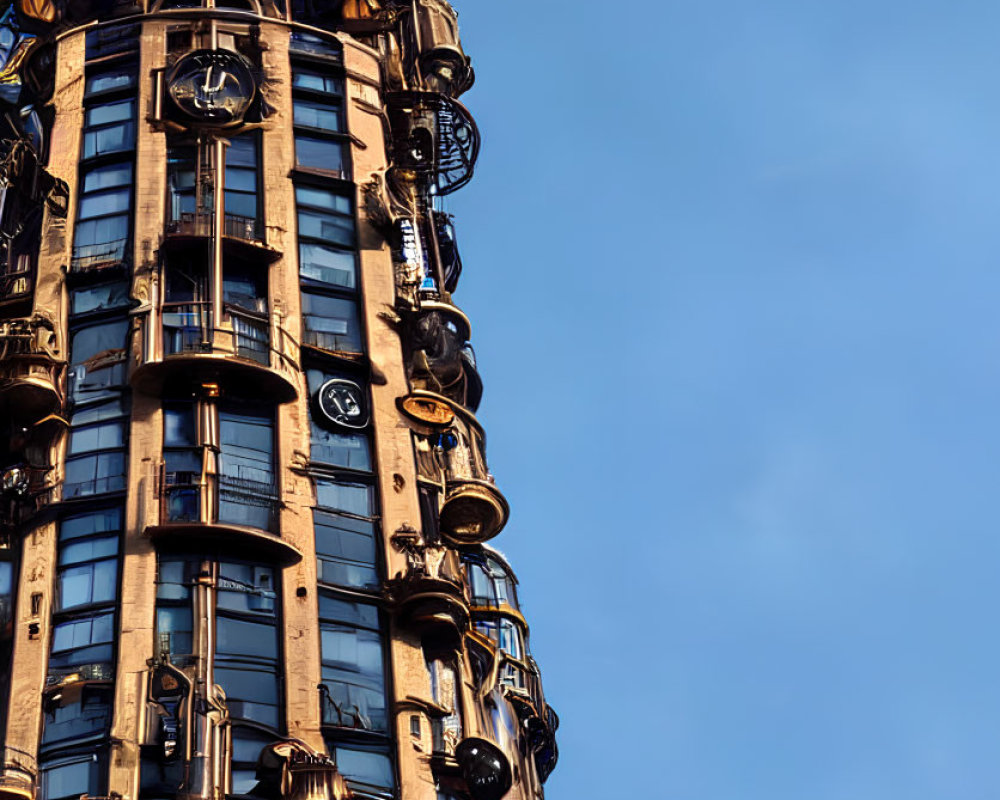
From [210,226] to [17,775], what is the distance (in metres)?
19.9

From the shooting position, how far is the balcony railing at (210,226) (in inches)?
2749

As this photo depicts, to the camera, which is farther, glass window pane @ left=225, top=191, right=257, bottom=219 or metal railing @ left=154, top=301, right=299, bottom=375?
glass window pane @ left=225, top=191, right=257, bottom=219

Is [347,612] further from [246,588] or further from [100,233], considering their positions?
[100,233]

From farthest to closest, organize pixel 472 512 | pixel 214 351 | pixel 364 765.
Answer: pixel 472 512 → pixel 214 351 → pixel 364 765

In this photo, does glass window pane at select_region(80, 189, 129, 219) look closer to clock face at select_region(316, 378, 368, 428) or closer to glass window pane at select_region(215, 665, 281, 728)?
clock face at select_region(316, 378, 368, 428)

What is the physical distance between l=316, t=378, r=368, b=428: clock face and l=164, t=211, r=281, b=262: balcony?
4859 millimetres

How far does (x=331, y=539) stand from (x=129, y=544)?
5554mm

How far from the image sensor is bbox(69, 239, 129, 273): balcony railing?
70312mm

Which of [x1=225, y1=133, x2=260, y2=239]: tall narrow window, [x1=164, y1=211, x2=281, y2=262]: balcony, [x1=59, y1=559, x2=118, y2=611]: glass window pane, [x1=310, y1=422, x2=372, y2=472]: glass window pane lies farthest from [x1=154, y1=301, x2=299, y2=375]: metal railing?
[x1=59, y1=559, x2=118, y2=611]: glass window pane

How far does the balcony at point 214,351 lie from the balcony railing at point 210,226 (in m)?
3.21

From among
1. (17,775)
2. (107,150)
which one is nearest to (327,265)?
(107,150)

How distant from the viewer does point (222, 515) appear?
62.7 meters

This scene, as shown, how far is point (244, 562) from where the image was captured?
61.9 m

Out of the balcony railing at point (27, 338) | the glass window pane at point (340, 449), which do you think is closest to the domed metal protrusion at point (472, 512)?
the glass window pane at point (340, 449)
